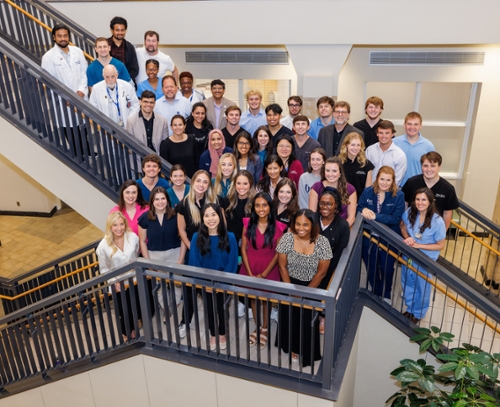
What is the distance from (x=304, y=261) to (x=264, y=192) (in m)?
0.66

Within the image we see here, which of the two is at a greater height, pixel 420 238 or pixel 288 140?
pixel 288 140

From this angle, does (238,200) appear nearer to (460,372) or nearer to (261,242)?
(261,242)

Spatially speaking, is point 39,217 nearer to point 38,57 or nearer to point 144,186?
point 38,57

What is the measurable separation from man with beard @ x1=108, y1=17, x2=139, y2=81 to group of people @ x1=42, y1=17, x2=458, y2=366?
1.68 feet

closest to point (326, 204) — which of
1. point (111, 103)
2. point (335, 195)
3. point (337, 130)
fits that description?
point (335, 195)

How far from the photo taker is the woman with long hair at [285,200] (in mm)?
4211

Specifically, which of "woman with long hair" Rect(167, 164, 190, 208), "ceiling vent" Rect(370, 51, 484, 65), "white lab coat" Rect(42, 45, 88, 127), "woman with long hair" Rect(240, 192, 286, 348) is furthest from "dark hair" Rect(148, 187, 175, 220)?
"ceiling vent" Rect(370, 51, 484, 65)

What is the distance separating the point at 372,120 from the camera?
5.43 meters

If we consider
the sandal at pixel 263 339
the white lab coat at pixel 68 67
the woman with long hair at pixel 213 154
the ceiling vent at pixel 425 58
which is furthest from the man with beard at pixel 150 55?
the ceiling vent at pixel 425 58

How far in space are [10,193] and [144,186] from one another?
8870 millimetres

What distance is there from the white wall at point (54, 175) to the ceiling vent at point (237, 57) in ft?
16.2

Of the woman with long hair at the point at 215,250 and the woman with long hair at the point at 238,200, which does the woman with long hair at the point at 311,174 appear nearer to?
the woman with long hair at the point at 238,200

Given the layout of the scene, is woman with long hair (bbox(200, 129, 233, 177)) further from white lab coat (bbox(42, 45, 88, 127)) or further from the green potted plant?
the green potted plant

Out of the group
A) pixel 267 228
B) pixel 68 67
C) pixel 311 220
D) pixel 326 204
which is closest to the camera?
pixel 311 220
